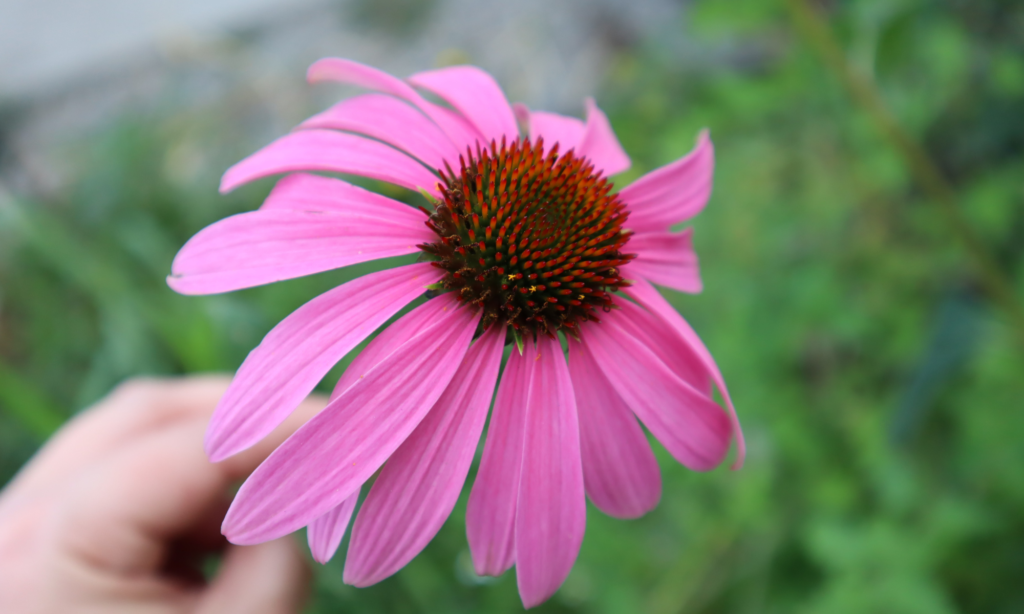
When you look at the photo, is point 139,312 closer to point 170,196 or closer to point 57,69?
point 170,196

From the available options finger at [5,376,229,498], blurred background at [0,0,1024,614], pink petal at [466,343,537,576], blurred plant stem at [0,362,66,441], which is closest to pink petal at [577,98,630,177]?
pink petal at [466,343,537,576]

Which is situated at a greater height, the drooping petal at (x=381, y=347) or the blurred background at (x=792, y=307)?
the drooping petal at (x=381, y=347)

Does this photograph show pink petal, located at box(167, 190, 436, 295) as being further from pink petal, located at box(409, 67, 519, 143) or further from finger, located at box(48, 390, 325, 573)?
finger, located at box(48, 390, 325, 573)

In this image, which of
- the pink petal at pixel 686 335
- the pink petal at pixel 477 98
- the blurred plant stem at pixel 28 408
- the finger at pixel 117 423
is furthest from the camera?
the blurred plant stem at pixel 28 408

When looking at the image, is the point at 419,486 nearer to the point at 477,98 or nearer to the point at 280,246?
the point at 280,246

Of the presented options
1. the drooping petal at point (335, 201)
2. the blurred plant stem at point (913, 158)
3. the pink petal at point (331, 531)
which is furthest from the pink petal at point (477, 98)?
the blurred plant stem at point (913, 158)

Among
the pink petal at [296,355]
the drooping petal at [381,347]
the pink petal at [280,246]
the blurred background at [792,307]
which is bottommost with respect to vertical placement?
the blurred background at [792,307]

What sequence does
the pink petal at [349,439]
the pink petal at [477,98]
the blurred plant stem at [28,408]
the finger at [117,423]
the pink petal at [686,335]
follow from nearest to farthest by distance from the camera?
1. the pink petal at [349,439]
2. the pink petal at [686,335]
3. the pink petal at [477,98]
4. the finger at [117,423]
5. the blurred plant stem at [28,408]

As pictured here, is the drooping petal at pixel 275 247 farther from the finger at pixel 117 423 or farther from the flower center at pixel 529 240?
the finger at pixel 117 423

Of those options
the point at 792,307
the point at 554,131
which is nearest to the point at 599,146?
the point at 554,131
